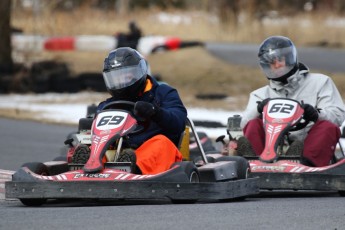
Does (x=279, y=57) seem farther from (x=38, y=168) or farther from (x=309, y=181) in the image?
(x=38, y=168)

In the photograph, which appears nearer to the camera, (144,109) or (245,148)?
(144,109)

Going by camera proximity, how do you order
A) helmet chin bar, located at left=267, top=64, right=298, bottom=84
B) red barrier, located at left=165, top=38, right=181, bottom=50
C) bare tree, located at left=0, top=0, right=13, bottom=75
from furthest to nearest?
red barrier, located at left=165, top=38, right=181, bottom=50 < bare tree, located at left=0, top=0, right=13, bottom=75 < helmet chin bar, located at left=267, top=64, right=298, bottom=84

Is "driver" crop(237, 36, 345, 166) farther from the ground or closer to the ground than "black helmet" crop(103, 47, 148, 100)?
closer to the ground

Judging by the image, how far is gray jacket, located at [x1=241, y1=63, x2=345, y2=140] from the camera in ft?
33.4

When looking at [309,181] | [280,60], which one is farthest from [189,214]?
[280,60]

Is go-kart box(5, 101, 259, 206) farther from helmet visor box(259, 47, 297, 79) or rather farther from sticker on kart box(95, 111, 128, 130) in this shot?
helmet visor box(259, 47, 297, 79)

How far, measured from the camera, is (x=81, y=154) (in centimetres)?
848

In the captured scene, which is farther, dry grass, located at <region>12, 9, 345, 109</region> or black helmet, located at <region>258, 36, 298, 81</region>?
dry grass, located at <region>12, 9, 345, 109</region>

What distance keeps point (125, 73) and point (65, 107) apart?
→ 38.9 feet

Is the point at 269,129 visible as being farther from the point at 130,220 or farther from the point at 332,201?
the point at 130,220

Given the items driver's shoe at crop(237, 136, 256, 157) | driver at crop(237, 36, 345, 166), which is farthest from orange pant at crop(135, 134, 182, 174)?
driver at crop(237, 36, 345, 166)

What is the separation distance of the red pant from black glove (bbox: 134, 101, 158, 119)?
67.3 inches

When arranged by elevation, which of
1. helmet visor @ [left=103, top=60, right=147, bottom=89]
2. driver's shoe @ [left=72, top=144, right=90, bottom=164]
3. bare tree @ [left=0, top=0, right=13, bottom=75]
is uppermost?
helmet visor @ [left=103, top=60, right=147, bottom=89]

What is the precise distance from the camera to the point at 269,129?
982cm
